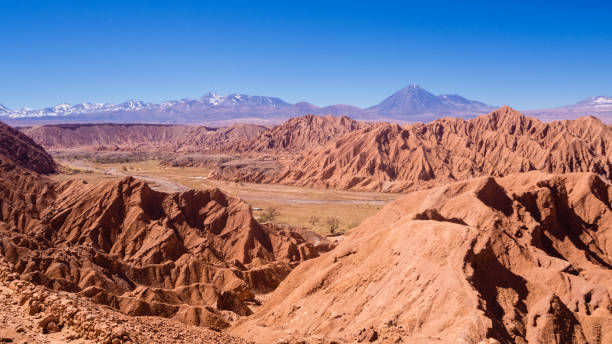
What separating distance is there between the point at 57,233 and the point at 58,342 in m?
31.8

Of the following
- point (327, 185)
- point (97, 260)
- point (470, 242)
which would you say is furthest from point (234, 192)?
point (470, 242)

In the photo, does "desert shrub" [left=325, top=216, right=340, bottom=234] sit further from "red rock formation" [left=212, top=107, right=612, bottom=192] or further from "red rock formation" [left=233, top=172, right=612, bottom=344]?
"red rock formation" [left=212, top=107, right=612, bottom=192]

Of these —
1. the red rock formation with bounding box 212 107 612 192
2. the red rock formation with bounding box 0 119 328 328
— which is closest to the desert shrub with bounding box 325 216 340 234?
the red rock formation with bounding box 0 119 328 328

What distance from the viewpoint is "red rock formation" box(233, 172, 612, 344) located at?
17828 mm

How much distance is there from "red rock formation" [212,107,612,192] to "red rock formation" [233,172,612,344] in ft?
248

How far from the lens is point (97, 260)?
31.9m

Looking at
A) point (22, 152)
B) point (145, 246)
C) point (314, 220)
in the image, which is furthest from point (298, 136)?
point (145, 246)

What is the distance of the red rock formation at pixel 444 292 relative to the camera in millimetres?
17828

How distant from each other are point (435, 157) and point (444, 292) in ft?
325

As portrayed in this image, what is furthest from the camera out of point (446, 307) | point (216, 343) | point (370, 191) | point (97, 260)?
point (370, 191)

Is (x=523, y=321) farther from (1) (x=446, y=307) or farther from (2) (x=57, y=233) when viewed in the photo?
(2) (x=57, y=233)

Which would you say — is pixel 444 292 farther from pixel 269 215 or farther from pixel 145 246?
pixel 269 215

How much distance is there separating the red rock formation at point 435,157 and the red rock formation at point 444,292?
75696 mm

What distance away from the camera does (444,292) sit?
61.0ft
